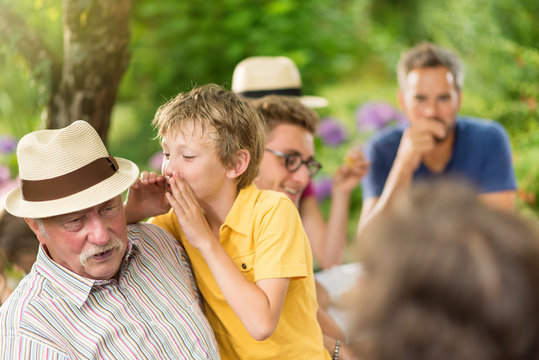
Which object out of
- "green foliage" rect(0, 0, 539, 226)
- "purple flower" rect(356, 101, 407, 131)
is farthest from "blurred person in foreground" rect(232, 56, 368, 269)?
"green foliage" rect(0, 0, 539, 226)

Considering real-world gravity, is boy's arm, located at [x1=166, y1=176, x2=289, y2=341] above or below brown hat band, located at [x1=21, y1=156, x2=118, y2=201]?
below

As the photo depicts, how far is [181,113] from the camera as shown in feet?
6.44

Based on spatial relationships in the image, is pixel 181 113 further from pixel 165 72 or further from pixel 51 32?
pixel 165 72

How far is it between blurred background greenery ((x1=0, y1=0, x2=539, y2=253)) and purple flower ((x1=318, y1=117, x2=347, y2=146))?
0.10m

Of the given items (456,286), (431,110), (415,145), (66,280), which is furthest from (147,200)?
(431,110)

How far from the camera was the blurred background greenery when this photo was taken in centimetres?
561

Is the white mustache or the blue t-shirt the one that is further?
the blue t-shirt

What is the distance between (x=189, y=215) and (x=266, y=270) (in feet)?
0.95

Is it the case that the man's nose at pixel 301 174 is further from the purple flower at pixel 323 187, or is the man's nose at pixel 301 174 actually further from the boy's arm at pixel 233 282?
the purple flower at pixel 323 187

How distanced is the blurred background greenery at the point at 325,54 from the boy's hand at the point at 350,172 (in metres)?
2.30

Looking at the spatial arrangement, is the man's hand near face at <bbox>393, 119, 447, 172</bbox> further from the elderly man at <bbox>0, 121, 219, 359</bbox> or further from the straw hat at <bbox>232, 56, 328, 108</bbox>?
the elderly man at <bbox>0, 121, 219, 359</bbox>

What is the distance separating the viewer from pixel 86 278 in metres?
1.80

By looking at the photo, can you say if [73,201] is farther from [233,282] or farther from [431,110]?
[431,110]

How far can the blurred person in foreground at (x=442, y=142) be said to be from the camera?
3.55m
